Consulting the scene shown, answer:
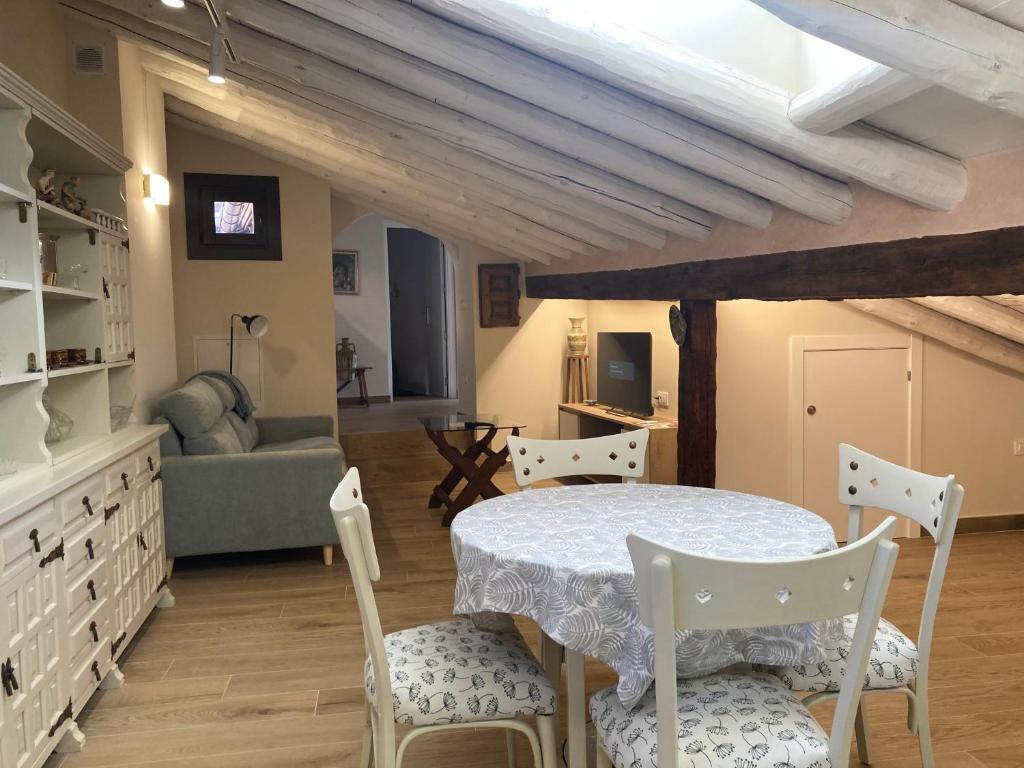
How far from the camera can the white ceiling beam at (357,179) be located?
5441mm

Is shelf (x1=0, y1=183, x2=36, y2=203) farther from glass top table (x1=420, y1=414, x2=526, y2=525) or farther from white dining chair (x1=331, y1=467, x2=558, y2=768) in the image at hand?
glass top table (x1=420, y1=414, x2=526, y2=525)

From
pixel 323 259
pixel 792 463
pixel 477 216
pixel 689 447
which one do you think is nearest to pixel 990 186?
pixel 689 447

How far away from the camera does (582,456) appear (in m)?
3.11

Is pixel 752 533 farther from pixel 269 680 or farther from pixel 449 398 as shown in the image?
pixel 449 398

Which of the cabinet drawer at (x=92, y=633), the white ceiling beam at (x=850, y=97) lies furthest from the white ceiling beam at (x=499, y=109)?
the cabinet drawer at (x=92, y=633)

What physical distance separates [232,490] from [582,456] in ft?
7.57

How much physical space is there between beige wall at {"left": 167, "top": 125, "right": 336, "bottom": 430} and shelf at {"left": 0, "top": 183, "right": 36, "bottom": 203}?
418 centimetres

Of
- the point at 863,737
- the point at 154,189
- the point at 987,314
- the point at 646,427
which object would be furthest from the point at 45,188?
the point at 987,314

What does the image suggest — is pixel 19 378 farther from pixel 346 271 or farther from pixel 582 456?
pixel 346 271

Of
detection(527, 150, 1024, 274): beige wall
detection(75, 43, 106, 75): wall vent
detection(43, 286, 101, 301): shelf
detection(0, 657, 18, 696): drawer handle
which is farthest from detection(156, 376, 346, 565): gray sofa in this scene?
detection(527, 150, 1024, 274): beige wall

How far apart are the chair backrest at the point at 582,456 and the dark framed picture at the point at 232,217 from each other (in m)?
4.46

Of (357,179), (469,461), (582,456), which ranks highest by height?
(357,179)

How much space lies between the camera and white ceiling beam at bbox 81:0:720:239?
3498 millimetres

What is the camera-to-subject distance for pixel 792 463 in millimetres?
4930
